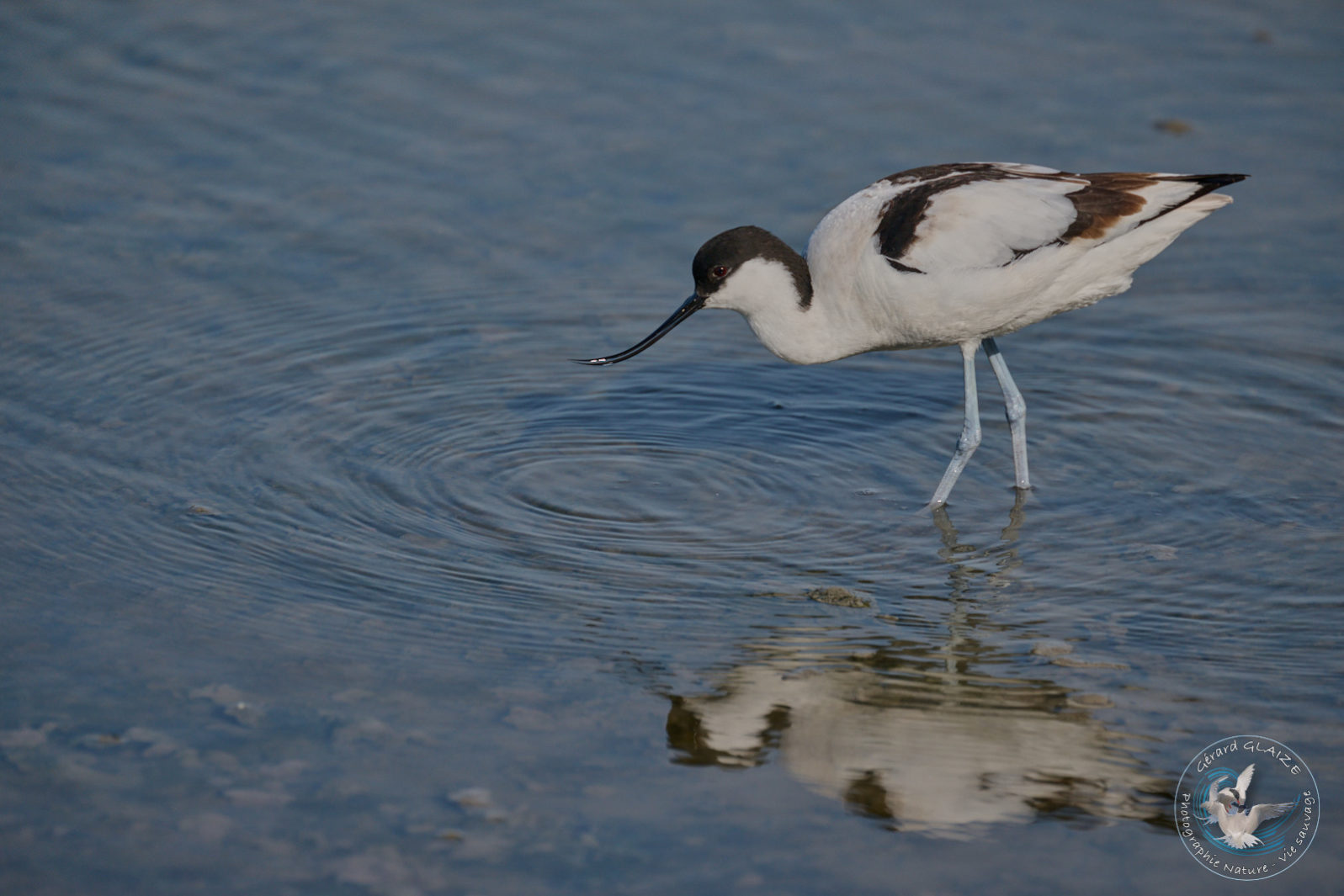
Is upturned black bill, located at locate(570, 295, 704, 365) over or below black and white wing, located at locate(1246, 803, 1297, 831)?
over

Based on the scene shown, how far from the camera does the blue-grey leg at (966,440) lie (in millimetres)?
6164

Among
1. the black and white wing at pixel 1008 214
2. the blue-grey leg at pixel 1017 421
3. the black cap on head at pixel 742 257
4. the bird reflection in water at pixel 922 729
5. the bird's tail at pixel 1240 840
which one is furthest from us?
the blue-grey leg at pixel 1017 421

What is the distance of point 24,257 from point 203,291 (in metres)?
1.03

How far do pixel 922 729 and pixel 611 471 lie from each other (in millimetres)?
2208

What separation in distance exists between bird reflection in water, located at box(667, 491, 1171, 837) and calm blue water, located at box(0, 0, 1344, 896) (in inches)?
0.7

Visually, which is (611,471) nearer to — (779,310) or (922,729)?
(779,310)

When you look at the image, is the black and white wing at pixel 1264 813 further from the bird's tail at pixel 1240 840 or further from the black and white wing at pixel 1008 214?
the black and white wing at pixel 1008 214

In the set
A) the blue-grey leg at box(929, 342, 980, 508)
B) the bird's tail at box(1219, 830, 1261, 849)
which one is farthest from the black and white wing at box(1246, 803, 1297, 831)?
the blue-grey leg at box(929, 342, 980, 508)

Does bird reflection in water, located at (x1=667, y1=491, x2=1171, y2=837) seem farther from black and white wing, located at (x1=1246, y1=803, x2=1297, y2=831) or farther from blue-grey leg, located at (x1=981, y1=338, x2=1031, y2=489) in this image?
blue-grey leg, located at (x1=981, y1=338, x2=1031, y2=489)

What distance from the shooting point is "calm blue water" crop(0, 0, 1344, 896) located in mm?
4145

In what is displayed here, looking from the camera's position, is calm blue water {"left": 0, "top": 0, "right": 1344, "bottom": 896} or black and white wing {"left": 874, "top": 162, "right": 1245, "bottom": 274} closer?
calm blue water {"left": 0, "top": 0, "right": 1344, "bottom": 896}

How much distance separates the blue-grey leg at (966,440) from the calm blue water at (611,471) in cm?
16

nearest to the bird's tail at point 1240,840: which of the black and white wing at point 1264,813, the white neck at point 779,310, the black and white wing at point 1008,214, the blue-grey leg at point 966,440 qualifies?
the black and white wing at point 1264,813

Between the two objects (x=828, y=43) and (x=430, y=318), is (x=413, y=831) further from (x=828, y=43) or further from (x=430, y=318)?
(x=828, y=43)
